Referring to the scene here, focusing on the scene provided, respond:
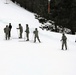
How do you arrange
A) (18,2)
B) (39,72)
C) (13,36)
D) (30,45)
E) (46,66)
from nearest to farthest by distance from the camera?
(39,72)
(46,66)
(30,45)
(13,36)
(18,2)

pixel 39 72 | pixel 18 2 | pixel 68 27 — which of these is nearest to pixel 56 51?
pixel 39 72

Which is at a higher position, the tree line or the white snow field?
the tree line

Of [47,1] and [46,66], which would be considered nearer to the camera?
[46,66]

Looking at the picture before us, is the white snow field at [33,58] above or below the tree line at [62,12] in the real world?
below

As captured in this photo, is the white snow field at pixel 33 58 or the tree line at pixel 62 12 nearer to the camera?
the white snow field at pixel 33 58

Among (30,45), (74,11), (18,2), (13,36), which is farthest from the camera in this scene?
(18,2)

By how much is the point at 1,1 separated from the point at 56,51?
39.9m

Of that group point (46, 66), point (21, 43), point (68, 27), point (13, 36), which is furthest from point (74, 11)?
point (46, 66)

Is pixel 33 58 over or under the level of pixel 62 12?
under

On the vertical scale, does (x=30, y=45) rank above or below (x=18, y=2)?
below

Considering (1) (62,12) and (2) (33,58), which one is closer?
(2) (33,58)

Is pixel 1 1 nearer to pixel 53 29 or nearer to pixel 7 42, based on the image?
pixel 53 29

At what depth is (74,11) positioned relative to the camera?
45.7 metres

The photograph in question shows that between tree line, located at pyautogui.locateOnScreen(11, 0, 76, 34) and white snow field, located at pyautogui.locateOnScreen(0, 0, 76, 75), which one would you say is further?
tree line, located at pyautogui.locateOnScreen(11, 0, 76, 34)
